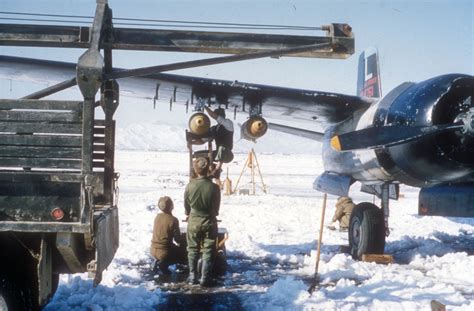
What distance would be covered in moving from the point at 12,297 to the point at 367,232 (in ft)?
20.5

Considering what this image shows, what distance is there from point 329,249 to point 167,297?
182 inches

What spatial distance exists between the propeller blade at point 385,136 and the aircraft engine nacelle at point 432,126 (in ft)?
0.08

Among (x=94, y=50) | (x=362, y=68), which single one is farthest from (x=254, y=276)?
(x=362, y=68)

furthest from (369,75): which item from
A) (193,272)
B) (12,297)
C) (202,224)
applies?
(12,297)

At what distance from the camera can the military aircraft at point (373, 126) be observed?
6.50 meters

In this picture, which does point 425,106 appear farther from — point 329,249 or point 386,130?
point 329,249

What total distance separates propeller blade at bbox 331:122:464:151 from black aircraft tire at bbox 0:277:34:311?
5118 mm

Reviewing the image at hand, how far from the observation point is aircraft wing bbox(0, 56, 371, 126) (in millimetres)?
7945

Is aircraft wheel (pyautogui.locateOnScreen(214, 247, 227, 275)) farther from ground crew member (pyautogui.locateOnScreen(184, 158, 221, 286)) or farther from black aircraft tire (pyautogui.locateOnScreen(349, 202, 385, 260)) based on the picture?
black aircraft tire (pyautogui.locateOnScreen(349, 202, 385, 260))

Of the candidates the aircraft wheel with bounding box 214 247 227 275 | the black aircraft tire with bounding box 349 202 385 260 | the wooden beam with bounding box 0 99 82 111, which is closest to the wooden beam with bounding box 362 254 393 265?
the black aircraft tire with bounding box 349 202 385 260

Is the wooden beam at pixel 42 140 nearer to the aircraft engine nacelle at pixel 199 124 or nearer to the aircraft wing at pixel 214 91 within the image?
the aircraft engine nacelle at pixel 199 124

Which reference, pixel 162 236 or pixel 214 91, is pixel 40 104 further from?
pixel 214 91

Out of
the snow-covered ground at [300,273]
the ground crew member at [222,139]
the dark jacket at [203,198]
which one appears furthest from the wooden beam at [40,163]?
the ground crew member at [222,139]

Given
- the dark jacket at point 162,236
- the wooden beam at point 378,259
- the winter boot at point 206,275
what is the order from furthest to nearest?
the wooden beam at point 378,259 → the dark jacket at point 162,236 → the winter boot at point 206,275
